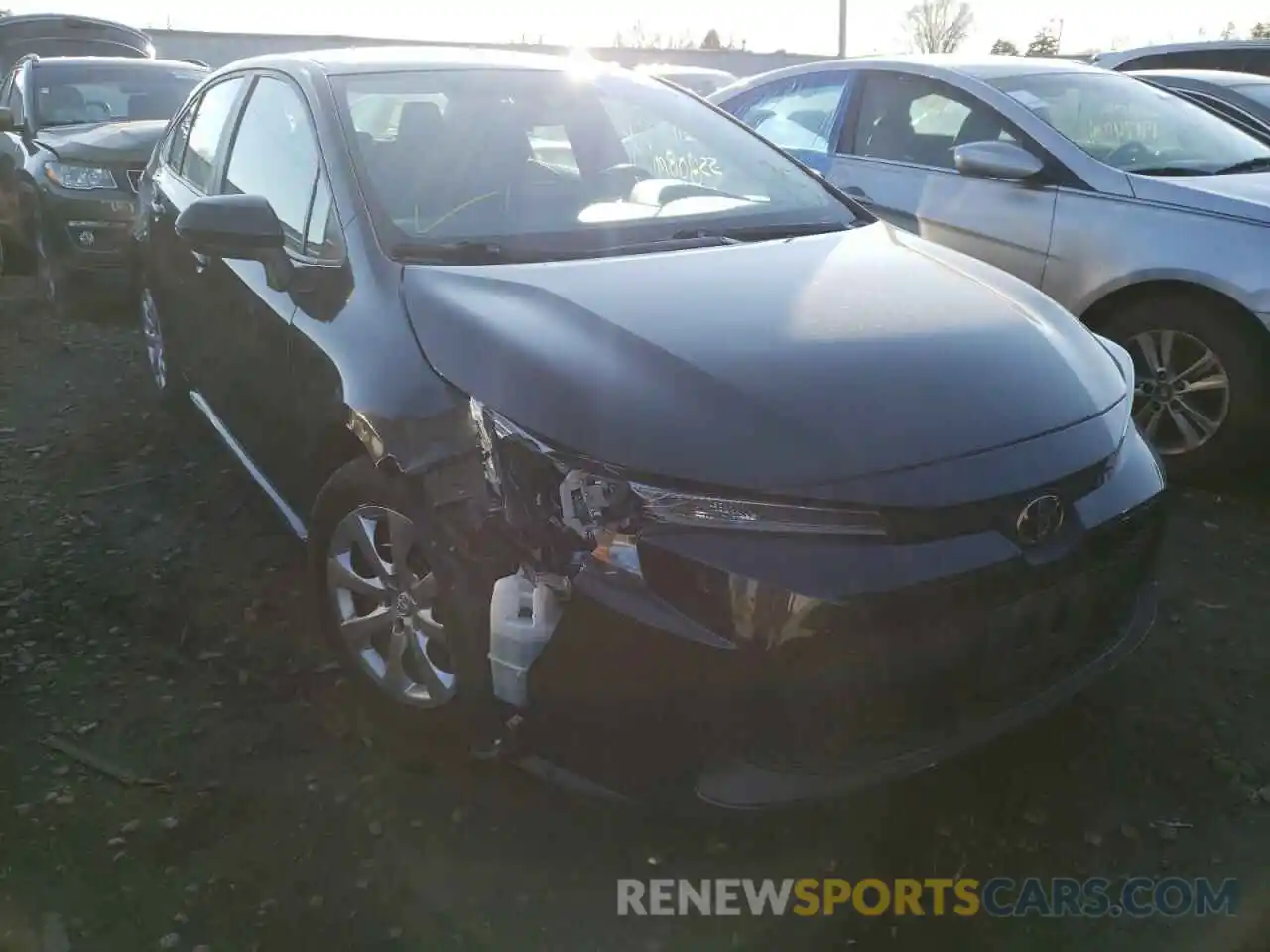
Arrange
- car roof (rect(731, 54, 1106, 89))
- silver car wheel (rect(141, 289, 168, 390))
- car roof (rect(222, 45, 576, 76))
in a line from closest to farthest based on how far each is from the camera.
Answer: car roof (rect(222, 45, 576, 76))
silver car wheel (rect(141, 289, 168, 390))
car roof (rect(731, 54, 1106, 89))

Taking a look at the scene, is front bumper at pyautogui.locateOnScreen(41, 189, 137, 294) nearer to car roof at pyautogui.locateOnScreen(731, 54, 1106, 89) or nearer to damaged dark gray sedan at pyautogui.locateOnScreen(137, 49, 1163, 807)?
damaged dark gray sedan at pyautogui.locateOnScreen(137, 49, 1163, 807)

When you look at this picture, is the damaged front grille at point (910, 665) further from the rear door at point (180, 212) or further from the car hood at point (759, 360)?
the rear door at point (180, 212)

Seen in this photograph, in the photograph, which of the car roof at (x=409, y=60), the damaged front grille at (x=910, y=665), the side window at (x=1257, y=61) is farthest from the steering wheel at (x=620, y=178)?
the side window at (x=1257, y=61)

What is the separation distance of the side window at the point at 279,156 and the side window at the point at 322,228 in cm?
3

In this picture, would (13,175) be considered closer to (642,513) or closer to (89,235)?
(89,235)

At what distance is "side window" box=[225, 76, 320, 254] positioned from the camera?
294 centimetres

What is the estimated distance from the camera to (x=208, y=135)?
3.94 metres

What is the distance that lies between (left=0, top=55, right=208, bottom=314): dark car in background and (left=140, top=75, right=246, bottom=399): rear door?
1280 mm

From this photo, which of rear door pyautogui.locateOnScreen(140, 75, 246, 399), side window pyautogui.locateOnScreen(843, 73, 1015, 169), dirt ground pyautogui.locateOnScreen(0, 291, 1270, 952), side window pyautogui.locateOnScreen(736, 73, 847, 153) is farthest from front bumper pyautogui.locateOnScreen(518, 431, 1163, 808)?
side window pyautogui.locateOnScreen(736, 73, 847, 153)

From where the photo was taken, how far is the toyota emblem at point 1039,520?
197 cm

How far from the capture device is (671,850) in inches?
90.7

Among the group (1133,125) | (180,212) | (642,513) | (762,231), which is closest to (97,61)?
(180,212)

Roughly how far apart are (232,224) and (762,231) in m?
1.37

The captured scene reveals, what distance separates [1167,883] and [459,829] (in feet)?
4.81
